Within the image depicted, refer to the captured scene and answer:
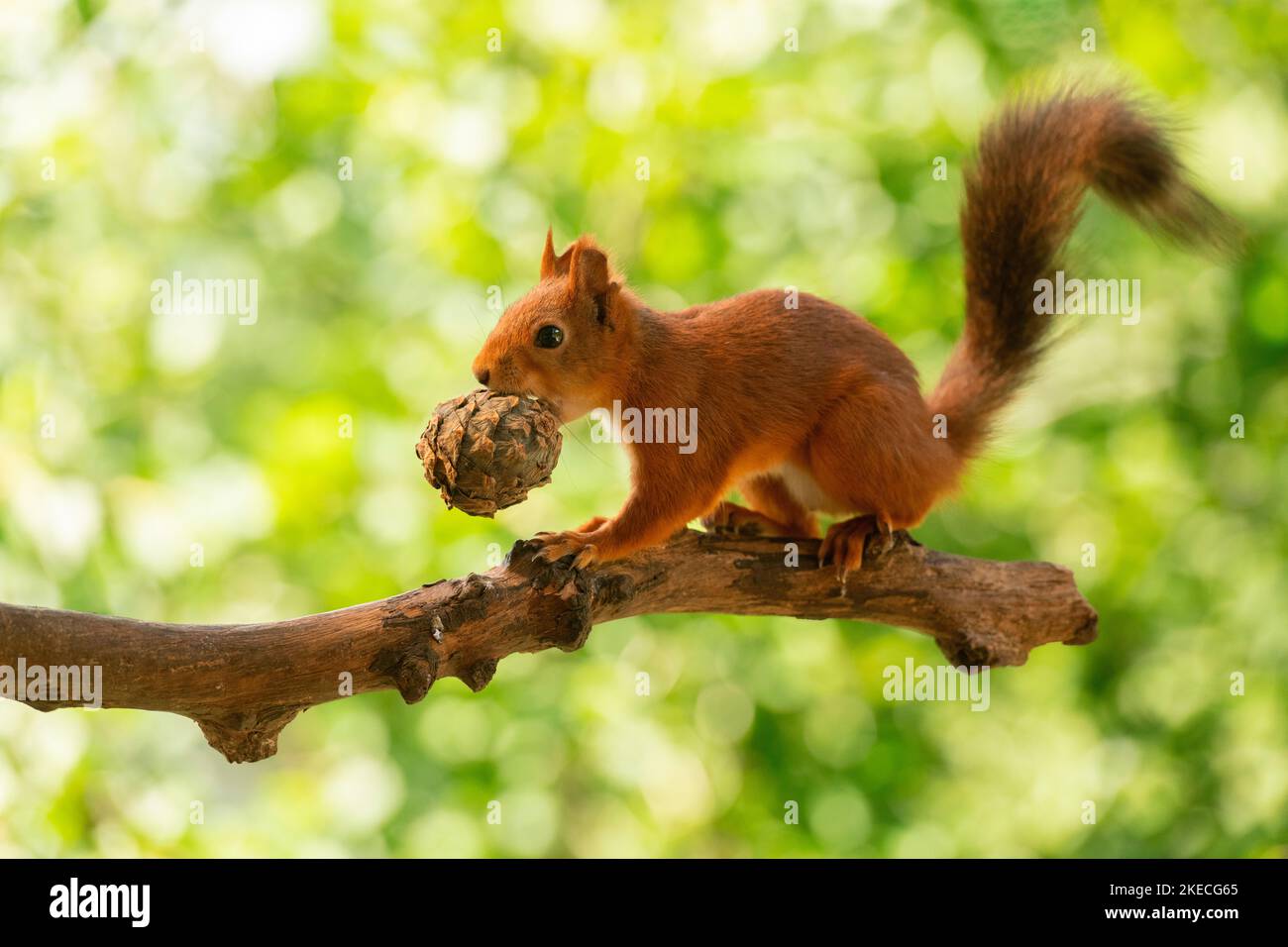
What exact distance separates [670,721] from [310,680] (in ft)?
3.78

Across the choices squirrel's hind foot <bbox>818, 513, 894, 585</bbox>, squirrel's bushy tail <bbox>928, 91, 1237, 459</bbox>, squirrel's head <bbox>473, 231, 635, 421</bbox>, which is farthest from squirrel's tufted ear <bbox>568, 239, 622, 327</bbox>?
squirrel's bushy tail <bbox>928, 91, 1237, 459</bbox>

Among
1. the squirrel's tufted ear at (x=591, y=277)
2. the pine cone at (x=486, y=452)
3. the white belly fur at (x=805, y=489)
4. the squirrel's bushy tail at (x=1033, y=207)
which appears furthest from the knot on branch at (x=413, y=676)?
the squirrel's bushy tail at (x=1033, y=207)

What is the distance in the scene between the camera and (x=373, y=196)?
223 centimetres

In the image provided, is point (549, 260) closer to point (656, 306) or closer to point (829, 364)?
point (829, 364)

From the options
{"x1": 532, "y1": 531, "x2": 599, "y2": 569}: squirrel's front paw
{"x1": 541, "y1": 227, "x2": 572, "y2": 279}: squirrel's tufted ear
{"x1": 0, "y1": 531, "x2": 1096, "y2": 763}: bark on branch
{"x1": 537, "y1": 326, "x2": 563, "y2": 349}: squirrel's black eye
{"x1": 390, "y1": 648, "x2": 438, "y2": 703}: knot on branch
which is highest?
{"x1": 541, "y1": 227, "x2": 572, "y2": 279}: squirrel's tufted ear

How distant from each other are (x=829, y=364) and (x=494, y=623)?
0.58 metres

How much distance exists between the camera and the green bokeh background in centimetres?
202

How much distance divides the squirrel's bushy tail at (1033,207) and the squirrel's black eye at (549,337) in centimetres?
60

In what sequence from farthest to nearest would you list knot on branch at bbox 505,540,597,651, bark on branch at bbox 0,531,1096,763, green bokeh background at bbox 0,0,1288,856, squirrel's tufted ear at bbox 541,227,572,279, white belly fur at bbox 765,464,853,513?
green bokeh background at bbox 0,0,1288,856
white belly fur at bbox 765,464,853,513
squirrel's tufted ear at bbox 541,227,572,279
knot on branch at bbox 505,540,597,651
bark on branch at bbox 0,531,1096,763

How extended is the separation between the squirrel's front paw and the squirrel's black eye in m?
0.21

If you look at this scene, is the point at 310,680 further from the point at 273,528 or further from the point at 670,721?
the point at 670,721

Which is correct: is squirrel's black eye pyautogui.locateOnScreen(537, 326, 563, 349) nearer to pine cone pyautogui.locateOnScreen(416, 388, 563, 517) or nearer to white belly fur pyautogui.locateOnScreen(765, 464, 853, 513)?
pine cone pyautogui.locateOnScreen(416, 388, 563, 517)

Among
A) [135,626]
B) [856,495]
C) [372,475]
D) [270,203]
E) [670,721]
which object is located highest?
[270,203]

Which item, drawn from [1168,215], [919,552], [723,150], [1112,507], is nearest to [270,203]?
[723,150]
